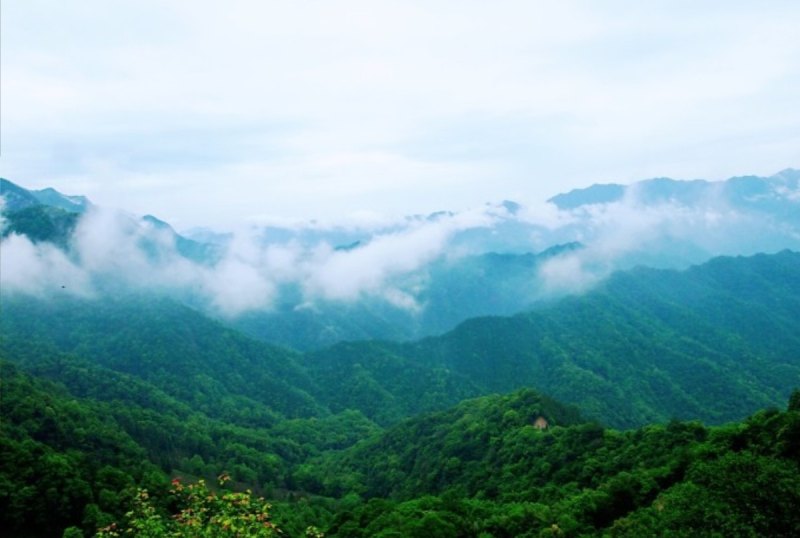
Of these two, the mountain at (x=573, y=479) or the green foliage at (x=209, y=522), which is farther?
the mountain at (x=573, y=479)

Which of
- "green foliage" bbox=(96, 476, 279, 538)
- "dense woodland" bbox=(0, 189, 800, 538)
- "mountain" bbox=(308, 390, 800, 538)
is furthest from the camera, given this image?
"dense woodland" bbox=(0, 189, 800, 538)

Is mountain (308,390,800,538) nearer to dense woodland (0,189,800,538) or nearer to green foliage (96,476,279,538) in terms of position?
dense woodland (0,189,800,538)

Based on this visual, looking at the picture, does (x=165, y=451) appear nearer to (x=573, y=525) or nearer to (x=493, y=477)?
(x=493, y=477)

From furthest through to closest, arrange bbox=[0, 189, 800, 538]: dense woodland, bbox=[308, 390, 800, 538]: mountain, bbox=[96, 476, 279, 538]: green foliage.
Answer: bbox=[0, 189, 800, 538]: dense woodland < bbox=[308, 390, 800, 538]: mountain < bbox=[96, 476, 279, 538]: green foliage

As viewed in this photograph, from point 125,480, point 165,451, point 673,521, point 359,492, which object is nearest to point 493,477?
point 359,492

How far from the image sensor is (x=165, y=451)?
12256cm

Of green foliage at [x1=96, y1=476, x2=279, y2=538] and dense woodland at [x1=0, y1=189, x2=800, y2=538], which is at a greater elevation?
green foliage at [x1=96, y1=476, x2=279, y2=538]

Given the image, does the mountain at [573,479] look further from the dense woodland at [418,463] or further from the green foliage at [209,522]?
the green foliage at [209,522]

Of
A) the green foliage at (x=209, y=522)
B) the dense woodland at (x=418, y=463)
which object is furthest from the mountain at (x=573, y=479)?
the green foliage at (x=209, y=522)

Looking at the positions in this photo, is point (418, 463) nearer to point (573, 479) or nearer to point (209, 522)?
point (573, 479)

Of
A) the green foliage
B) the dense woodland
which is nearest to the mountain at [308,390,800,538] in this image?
the dense woodland

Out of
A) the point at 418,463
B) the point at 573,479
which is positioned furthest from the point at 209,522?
the point at 418,463

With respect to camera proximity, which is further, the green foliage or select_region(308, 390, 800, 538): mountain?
select_region(308, 390, 800, 538): mountain

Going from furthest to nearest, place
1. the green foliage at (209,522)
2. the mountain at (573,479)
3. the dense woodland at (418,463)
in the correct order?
the dense woodland at (418,463)
the mountain at (573,479)
the green foliage at (209,522)
